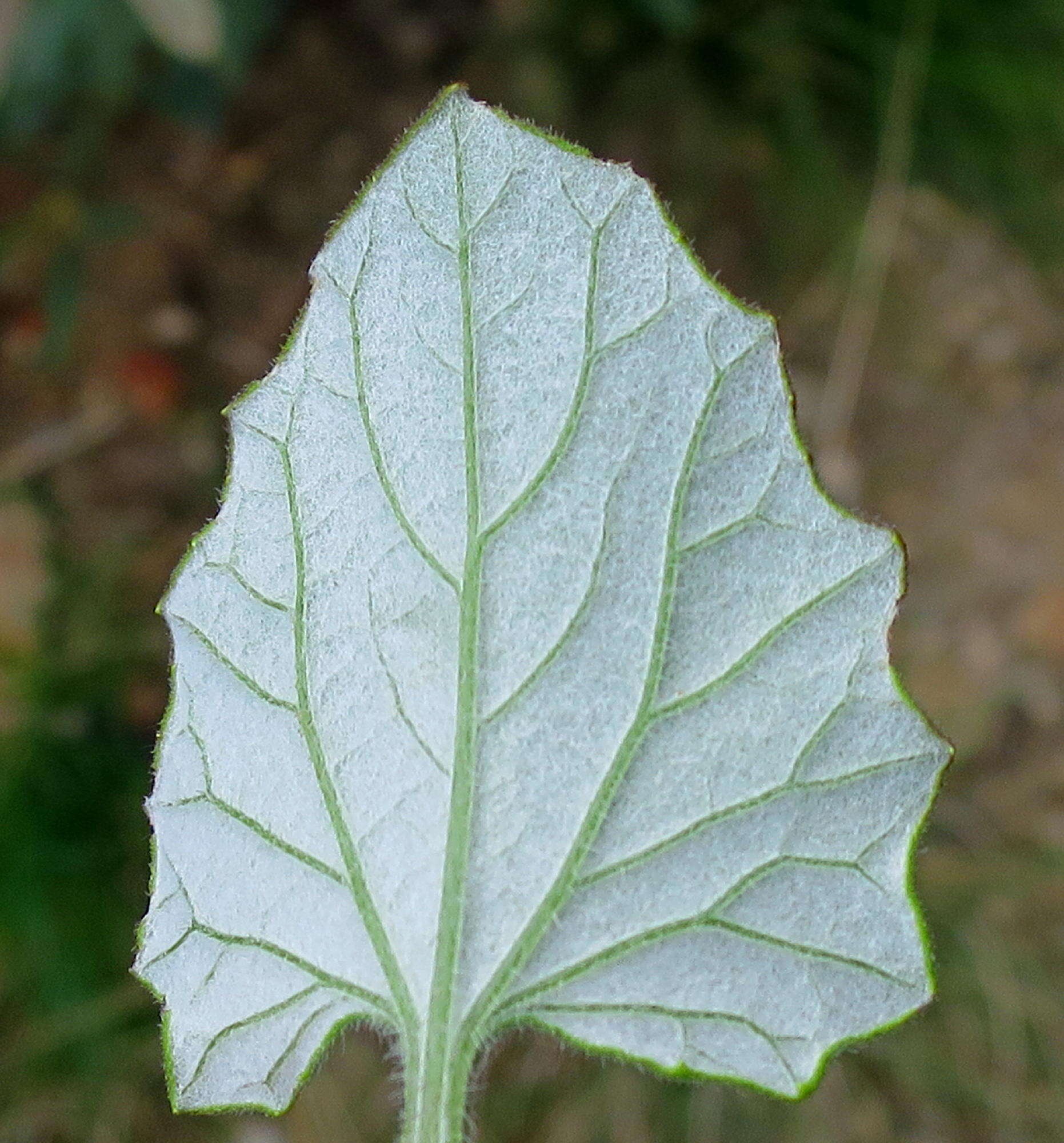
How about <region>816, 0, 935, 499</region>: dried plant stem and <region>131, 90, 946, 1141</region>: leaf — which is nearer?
<region>131, 90, 946, 1141</region>: leaf

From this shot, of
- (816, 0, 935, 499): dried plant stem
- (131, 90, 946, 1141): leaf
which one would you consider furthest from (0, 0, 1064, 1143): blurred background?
(131, 90, 946, 1141): leaf

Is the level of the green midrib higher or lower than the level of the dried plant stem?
lower

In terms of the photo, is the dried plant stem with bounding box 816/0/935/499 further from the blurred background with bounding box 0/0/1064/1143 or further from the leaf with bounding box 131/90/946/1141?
the leaf with bounding box 131/90/946/1141

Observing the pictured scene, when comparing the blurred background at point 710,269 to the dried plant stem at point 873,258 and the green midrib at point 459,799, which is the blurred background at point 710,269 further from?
the green midrib at point 459,799

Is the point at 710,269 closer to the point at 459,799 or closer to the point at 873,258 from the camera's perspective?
the point at 873,258

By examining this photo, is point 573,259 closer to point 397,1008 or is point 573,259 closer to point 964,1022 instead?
point 397,1008

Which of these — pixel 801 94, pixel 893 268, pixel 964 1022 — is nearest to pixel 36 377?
pixel 801 94

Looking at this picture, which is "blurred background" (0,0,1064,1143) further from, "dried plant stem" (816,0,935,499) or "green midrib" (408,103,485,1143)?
"green midrib" (408,103,485,1143)
